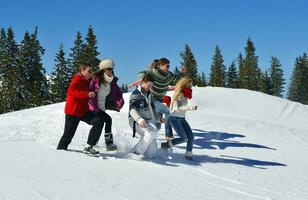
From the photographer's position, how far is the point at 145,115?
8.20 m

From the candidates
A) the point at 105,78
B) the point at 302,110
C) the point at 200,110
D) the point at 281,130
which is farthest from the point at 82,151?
the point at 302,110

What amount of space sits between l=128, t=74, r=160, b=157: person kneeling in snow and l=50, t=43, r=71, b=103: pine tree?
42.8m

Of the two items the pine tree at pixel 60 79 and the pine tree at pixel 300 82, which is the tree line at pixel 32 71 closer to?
the pine tree at pixel 60 79

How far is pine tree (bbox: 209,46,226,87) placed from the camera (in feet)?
287

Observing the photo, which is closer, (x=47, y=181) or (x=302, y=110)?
(x=47, y=181)

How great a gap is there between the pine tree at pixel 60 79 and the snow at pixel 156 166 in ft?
120

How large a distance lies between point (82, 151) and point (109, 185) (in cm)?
233

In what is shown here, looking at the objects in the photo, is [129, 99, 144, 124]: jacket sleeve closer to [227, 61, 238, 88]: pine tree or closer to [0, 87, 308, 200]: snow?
[0, 87, 308, 200]: snow

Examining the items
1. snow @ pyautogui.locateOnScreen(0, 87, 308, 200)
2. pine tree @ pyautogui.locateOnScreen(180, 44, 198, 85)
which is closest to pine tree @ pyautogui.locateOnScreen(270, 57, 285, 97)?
pine tree @ pyautogui.locateOnScreen(180, 44, 198, 85)

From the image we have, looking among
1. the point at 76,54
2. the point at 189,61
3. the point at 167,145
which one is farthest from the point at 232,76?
the point at 167,145

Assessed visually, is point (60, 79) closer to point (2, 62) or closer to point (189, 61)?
point (2, 62)

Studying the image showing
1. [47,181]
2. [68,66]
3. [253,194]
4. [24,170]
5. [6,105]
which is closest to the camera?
[47,181]

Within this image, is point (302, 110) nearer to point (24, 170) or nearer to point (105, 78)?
point (105, 78)

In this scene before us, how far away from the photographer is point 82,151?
26.5 feet
